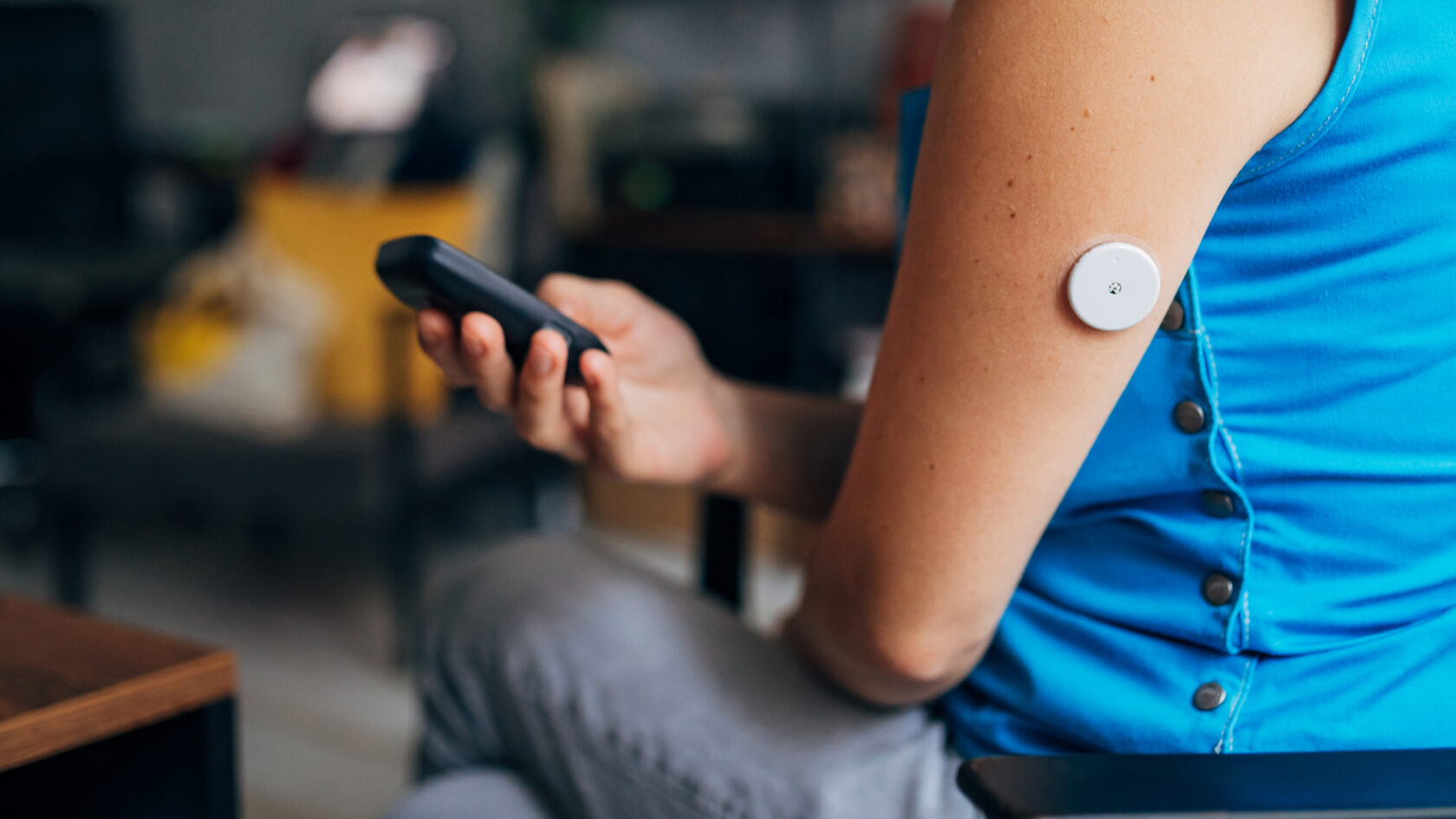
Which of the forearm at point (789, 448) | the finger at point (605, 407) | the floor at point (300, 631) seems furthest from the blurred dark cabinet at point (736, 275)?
the finger at point (605, 407)

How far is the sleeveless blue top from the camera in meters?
0.47

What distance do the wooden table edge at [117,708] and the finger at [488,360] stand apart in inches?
8.5

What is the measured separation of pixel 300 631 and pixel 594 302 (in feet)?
5.43

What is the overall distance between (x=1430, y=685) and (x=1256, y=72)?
12.7 inches

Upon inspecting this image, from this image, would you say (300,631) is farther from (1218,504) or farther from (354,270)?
(1218,504)

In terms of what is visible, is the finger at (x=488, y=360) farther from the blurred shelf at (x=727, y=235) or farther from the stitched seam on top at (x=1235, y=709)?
the blurred shelf at (x=727, y=235)

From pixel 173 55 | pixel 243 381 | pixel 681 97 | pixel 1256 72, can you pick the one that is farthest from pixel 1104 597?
pixel 173 55

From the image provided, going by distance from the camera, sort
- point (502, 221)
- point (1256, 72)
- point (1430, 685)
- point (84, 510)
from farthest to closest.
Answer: point (502, 221), point (84, 510), point (1430, 685), point (1256, 72)

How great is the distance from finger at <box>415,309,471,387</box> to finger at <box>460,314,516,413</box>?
1 cm

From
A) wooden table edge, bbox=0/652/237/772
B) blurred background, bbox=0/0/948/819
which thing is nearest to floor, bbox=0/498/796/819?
blurred background, bbox=0/0/948/819

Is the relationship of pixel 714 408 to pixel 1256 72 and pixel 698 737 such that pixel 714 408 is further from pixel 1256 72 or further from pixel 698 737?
pixel 1256 72

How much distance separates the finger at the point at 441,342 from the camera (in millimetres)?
629

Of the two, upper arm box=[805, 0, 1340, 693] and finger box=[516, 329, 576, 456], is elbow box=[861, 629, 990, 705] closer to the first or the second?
upper arm box=[805, 0, 1340, 693]

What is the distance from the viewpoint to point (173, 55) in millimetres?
4375
